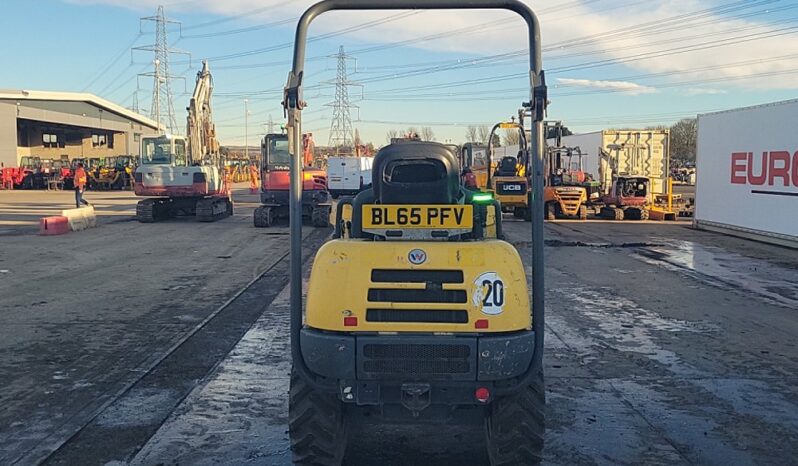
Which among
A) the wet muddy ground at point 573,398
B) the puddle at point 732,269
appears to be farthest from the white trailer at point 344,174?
the wet muddy ground at point 573,398

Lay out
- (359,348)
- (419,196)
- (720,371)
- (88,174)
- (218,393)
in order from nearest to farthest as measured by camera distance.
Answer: (359,348)
(419,196)
(218,393)
(720,371)
(88,174)

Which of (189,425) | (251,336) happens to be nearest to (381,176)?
(189,425)

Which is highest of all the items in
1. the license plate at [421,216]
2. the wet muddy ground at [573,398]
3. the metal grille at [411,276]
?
the license plate at [421,216]

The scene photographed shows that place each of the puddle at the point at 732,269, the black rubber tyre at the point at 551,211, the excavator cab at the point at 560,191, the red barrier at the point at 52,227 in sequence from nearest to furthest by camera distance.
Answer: the puddle at the point at 732,269 → the red barrier at the point at 52,227 → the excavator cab at the point at 560,191 → the black rubber tyre at the point at 551,211

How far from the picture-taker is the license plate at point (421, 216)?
4707 mm

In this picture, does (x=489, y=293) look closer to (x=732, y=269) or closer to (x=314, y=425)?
(x=314, y=425)

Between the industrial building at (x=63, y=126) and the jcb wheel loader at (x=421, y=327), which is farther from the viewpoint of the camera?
the industrial building at (x=63, y=126)

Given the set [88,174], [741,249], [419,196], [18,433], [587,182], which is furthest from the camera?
[88,174]

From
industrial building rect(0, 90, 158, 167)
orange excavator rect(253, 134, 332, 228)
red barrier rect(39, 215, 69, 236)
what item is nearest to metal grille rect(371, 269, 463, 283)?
orange excavator rect(253, 134, 332, 228)

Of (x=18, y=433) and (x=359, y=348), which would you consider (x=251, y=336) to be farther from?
(x=359, y=348)

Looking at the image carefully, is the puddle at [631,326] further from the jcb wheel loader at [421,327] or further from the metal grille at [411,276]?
the metal grille at [411,276]

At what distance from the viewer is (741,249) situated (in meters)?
18.5

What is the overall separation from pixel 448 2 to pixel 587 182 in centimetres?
2540

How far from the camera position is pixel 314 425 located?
4.60 metres
